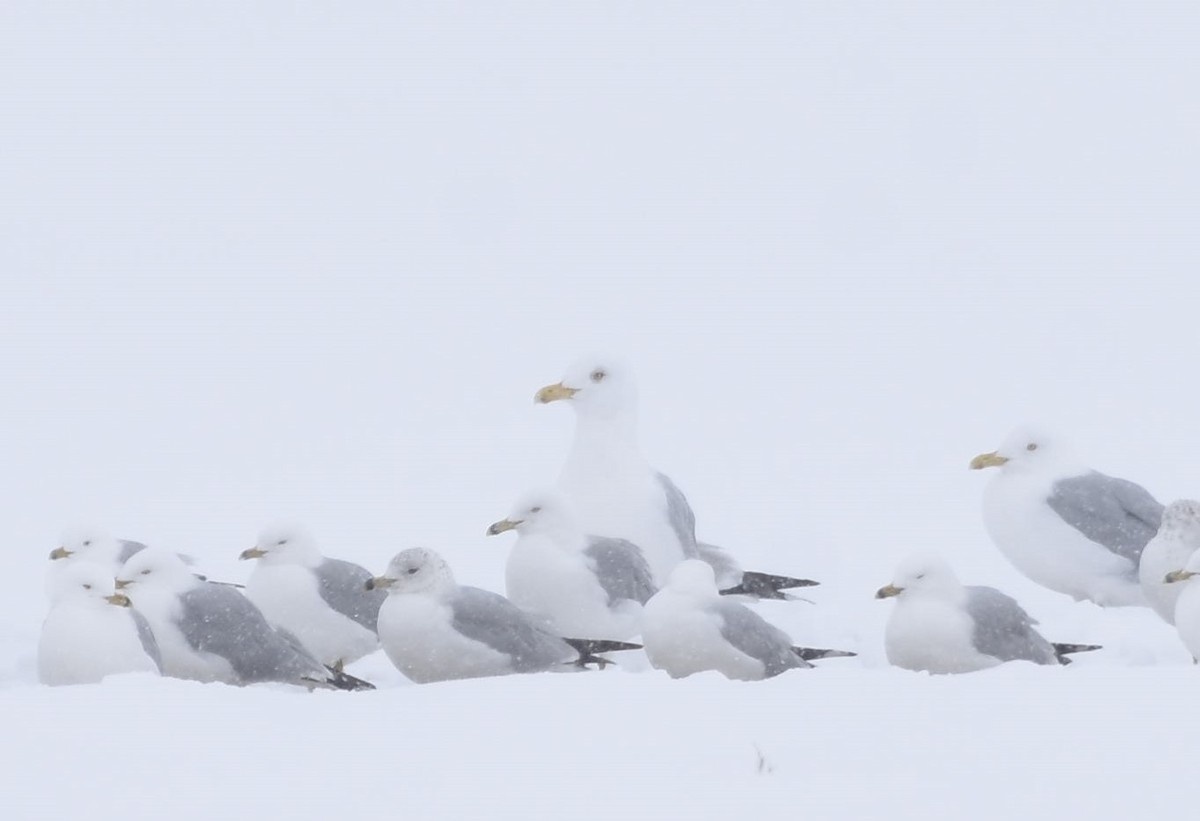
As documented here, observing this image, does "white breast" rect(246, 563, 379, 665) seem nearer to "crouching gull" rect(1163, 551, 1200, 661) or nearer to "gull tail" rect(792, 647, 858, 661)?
"gull tail" rect(792, 647, 858, 661)

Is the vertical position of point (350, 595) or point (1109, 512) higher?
point (1109, 512)

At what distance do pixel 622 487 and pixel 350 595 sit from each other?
6.16 feet

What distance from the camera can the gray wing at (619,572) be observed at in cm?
973

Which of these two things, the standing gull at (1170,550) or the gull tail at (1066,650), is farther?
the standing gull at (1170,550)

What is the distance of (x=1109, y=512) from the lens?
1046 cm

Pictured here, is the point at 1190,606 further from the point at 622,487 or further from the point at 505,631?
the point at 622,487

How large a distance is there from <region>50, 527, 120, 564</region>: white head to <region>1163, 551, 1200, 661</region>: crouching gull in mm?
5613

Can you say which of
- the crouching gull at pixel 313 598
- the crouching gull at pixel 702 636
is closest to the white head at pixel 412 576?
the crouching gull at pixel 313 598

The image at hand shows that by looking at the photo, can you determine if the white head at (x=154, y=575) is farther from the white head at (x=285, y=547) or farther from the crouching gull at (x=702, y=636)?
the crouching gull at (x=702, y=636)

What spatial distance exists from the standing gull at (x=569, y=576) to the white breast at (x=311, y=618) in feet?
2.72

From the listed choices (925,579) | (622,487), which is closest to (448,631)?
(925,579)

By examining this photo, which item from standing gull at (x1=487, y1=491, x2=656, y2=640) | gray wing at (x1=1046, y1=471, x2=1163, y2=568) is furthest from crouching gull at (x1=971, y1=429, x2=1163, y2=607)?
standing gull at (x1=487, y1=491, x2=656, y2=640)

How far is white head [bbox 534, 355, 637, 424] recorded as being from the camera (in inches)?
444

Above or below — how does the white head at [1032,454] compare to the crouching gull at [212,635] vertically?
above
